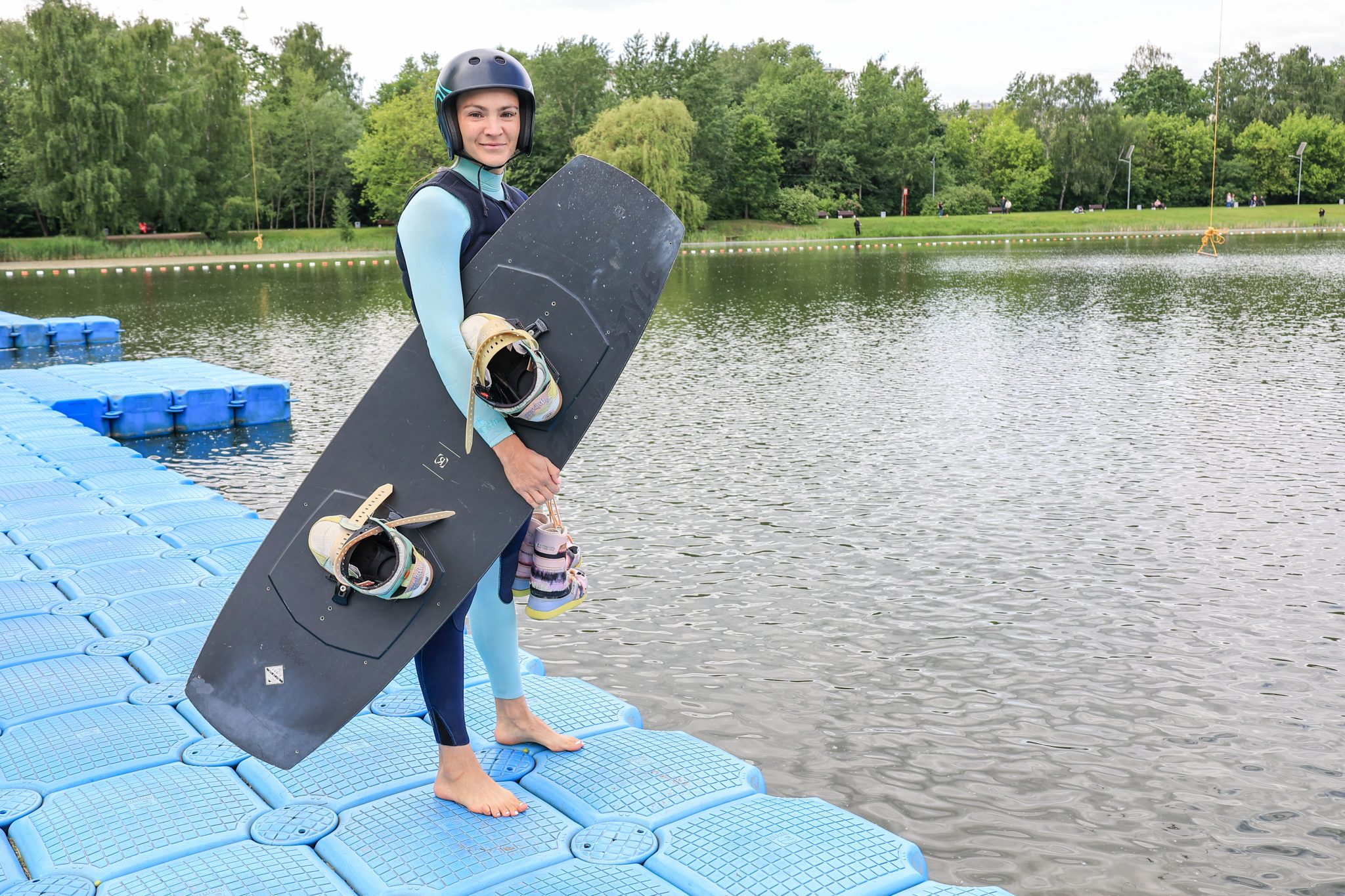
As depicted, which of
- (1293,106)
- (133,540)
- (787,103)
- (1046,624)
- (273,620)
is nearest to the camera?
(273,620)

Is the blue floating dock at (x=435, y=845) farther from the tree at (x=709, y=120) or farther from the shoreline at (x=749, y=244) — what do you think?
the tree at (x=709, y=120)

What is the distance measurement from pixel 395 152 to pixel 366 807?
69.0 meters

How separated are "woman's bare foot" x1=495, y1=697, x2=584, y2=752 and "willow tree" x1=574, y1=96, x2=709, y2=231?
52.7m

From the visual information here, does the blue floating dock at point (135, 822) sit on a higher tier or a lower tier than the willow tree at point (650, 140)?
lower

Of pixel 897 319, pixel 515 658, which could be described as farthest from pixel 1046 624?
pixel 897 319

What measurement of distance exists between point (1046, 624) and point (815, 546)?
6.26 ft

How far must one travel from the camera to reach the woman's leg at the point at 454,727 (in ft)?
9.45

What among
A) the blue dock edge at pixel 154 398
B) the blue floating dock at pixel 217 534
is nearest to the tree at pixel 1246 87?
the blue dock edge at pixel 154 398

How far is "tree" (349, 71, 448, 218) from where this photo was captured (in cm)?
Result: 6562

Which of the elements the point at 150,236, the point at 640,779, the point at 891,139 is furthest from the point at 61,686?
Result: the point at 891,139

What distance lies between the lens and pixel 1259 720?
16.4ft

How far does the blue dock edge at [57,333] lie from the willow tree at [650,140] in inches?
1437

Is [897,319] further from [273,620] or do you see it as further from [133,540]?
[273,620]

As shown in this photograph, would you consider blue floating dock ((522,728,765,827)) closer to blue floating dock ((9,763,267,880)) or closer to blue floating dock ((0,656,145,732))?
blue floating dock ((9,763,267,880))
